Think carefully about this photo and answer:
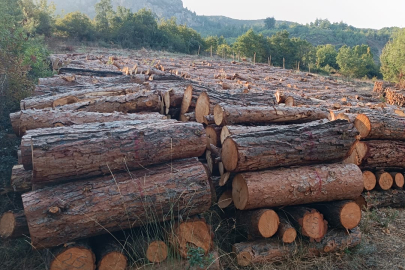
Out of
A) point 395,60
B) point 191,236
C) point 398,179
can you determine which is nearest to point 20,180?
point 191,236

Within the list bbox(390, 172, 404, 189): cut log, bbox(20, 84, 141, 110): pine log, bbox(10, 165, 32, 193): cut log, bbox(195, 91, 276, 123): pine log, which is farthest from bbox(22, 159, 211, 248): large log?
bbox(390, 172, 404, 189): cut log

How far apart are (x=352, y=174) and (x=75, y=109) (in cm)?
418

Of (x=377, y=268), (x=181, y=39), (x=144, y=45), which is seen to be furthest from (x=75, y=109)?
(x=181, y=39)

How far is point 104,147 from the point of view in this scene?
3137 millimetres

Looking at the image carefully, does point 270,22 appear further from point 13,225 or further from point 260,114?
point 13,225

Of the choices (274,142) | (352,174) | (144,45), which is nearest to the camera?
(274,142)

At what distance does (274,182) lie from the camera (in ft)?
11.5

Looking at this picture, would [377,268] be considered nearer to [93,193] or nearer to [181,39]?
[93,193]

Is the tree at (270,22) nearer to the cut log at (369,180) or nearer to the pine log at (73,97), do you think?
the pine log at (73,97)

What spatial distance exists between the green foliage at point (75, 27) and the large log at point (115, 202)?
102ft

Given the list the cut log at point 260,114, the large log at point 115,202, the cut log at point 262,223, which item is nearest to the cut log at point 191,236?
the large log at point 115,202

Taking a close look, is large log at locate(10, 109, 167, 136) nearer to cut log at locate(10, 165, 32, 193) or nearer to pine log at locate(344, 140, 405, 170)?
cut log at locate(10, 165, 32, 193)

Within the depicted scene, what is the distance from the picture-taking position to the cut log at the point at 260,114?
14.7 feet

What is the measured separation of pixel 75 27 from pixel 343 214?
33146 mm
